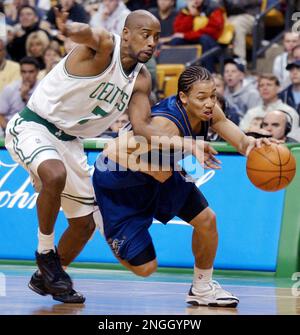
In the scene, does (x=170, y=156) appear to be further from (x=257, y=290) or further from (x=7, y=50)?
(x=7, y=50)

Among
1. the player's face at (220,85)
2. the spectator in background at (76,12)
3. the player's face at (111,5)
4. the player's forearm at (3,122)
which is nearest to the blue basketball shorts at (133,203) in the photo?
the player's face at (220,85)

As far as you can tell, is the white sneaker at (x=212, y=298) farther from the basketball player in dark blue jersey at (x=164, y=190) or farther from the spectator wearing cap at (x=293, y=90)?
the spectator wearing cap at (x=293, y=90)

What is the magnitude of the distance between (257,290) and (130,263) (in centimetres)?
150

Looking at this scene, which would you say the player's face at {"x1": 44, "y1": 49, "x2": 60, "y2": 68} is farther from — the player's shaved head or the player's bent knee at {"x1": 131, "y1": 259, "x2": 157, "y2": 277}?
the player's bent knee at {"x1": 131, "y1": 259, "x2": 157, "y2": 277}

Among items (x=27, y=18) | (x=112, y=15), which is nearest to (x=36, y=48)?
(x=27, y=18)

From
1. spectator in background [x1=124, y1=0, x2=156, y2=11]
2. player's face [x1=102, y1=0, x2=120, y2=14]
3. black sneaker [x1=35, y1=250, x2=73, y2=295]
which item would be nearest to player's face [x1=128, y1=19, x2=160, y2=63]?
black sneaker [x1=35, y1=250, x2=73, y2=295]

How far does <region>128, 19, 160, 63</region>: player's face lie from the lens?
20.7 feet

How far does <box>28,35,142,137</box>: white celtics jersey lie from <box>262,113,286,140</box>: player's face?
3100mm

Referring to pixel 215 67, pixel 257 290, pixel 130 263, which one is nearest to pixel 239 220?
pixel 257 290

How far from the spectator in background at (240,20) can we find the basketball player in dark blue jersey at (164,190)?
22.8 feet

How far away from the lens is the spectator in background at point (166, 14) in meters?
13.9

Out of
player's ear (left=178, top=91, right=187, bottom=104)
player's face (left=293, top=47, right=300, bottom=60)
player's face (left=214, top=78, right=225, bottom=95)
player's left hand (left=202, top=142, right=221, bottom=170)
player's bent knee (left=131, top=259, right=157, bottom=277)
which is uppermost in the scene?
player's ear (left=178, top=91, right=187, bottom=104)

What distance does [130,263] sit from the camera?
6.51 metres

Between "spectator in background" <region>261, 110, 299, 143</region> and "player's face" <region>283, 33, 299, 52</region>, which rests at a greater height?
"player's face" <region>283, 33, 299, 52</region>
